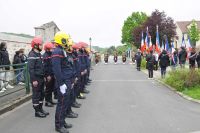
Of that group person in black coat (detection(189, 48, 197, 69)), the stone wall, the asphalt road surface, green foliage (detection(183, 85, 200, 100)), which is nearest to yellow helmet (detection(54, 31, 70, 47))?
the asphalt road surface

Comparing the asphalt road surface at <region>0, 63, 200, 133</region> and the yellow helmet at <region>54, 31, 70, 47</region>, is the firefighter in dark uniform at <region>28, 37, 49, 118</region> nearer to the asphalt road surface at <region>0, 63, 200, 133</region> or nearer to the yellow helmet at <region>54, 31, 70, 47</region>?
the asphalt road surface at <region>0, 63, 200, 133</region>

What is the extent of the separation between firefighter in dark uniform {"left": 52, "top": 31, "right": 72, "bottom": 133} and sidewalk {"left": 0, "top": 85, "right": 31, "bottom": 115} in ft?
10.0

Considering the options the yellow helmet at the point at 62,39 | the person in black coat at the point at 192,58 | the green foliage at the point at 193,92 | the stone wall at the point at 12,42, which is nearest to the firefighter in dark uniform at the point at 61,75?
the yellow helmet at the point at 62,39

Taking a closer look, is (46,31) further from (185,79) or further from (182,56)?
(185,79)

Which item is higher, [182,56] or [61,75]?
[182,56]

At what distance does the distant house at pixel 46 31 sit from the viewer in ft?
83.8

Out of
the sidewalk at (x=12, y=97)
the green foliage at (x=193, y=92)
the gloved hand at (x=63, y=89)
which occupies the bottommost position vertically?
the green foliage at (x=193, y=92)

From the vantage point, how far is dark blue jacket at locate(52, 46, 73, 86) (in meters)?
8.09

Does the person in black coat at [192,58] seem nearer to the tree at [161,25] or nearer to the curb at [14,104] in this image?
the curb at [14,104]

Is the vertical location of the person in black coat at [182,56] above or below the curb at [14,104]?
above

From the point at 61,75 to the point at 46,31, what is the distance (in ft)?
62.2

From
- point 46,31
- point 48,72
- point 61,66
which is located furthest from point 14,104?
point 46,31

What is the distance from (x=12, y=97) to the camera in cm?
1330

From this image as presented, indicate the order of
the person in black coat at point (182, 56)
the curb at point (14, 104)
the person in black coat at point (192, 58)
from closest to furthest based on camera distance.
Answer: the curb at point (14, 104), the person in black coat at point (192, 58), the person in black coat at point (182, 56)
